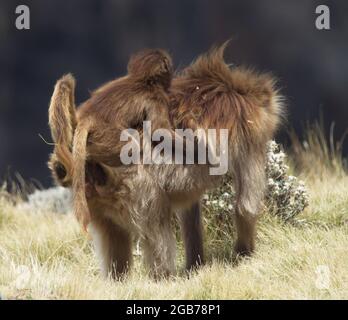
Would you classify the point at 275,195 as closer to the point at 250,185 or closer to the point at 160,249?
the point at 250,185

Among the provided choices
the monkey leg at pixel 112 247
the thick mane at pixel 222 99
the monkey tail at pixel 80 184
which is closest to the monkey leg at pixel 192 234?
the monkey leg at pixel 112 247

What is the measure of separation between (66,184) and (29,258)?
93 centimetres

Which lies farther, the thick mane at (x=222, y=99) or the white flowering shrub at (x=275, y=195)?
the white flowering shrub at (x=275, y=195)

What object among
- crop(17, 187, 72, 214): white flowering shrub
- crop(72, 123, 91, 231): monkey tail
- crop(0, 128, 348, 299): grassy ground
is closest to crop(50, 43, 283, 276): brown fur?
crop(72, 123, 91, 231): monkey tail

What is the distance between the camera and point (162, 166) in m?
4.43

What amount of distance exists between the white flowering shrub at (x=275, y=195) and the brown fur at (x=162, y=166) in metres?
0.30

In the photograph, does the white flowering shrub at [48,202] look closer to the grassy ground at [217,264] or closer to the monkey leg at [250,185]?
the grassy ground at [217,264]

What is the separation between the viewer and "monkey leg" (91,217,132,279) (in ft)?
15.3

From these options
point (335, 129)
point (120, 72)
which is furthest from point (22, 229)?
point (335, 129)

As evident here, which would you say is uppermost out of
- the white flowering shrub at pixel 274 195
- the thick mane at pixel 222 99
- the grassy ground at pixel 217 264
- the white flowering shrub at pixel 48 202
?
the thick mane at pixel 222 99

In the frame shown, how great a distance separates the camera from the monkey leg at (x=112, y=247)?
15.3ft

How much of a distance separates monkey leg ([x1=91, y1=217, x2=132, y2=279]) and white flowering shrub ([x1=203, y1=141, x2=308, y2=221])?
0.85 metres

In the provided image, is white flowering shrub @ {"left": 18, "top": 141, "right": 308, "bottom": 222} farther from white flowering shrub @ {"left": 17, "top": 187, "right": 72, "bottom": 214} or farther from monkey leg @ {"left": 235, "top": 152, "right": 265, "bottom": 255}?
white flowering shrub @ {"left": 17, "top": 187, "right": 72, "bottom": 214}

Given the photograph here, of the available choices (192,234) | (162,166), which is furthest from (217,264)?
(162,166)
